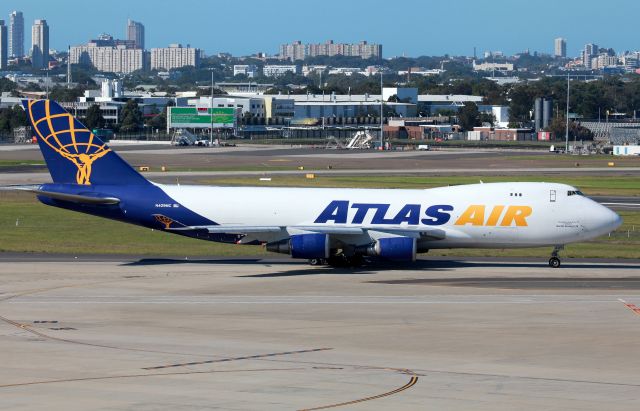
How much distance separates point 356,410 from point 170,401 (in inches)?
170

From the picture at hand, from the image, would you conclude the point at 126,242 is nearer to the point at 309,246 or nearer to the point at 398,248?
the point at 309,246

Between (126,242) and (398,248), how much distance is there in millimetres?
18139

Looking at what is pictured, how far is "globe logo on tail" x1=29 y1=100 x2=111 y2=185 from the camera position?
5544cm

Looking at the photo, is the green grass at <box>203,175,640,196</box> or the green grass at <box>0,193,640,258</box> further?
the green grass at <box>203,175,640,196</box>

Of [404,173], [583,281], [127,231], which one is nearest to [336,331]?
[583,281]

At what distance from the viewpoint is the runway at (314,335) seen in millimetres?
27766

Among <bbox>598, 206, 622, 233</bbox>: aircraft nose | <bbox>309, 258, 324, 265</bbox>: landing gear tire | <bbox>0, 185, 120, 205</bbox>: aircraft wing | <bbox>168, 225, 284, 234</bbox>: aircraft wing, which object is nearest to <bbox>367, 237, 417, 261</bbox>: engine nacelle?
<bbox>309, 258, 324, 265</bbox>: landing gear tire

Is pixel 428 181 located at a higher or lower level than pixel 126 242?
higher

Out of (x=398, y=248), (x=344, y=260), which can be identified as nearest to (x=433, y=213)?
(x=398, y=248)

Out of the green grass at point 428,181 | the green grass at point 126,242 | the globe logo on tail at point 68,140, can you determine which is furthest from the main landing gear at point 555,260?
the green grass at point 428,181

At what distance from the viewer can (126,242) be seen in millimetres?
63781

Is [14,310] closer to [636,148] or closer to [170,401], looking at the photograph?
[170,401]

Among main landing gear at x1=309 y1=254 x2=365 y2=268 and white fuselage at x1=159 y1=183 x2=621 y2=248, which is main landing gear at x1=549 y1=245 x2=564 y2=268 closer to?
white fuselage at x1=159 y1=183 x2=621 y2=248

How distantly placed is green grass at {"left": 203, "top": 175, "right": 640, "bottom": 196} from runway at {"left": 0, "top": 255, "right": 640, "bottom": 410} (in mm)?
45756
